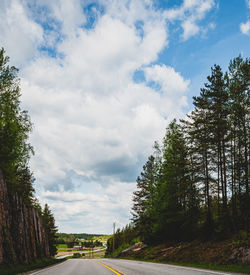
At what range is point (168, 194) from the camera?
2716cm

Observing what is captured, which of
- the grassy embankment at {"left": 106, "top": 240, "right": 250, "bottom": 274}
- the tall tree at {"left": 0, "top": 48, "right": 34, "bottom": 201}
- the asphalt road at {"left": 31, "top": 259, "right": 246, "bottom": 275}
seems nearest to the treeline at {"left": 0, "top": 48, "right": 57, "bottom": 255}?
the tall tree at {"left": 0, "top": 48, "right": 34, "bottom": 201}

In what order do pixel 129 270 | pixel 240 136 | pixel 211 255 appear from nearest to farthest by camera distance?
pixel 129 270 < pixel 211 255 < pixel 240 136

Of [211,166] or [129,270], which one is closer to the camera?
[129,270]

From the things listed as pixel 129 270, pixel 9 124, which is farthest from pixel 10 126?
pixel 129 270

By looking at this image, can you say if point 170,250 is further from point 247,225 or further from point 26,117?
point 26,117

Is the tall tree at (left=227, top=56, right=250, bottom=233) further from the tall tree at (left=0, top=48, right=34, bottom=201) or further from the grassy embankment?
the tall tree at (left=0, top=48, right=34, bottom=201)

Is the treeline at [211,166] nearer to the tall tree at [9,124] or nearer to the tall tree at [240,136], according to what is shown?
the tall tree at [240,136]

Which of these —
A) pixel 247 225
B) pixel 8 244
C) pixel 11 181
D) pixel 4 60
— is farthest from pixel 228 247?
pixel 4 60

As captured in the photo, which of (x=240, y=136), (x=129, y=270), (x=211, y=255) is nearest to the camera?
(x=129, y=270)

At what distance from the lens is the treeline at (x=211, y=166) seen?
2019 cm

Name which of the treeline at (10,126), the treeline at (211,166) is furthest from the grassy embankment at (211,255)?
the treeline at (10,126)

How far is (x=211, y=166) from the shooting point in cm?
2289

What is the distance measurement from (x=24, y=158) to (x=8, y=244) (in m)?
10.1

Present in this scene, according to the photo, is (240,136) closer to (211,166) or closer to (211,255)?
(211,166)
